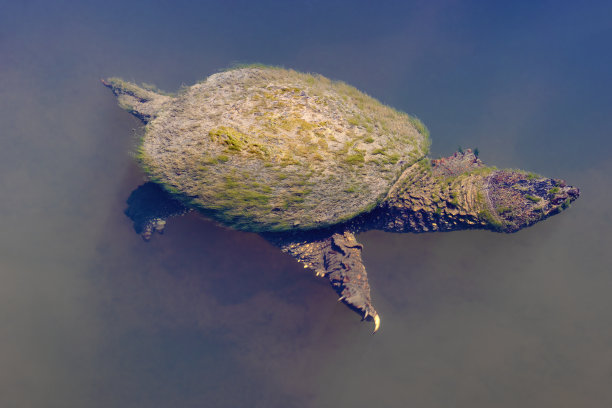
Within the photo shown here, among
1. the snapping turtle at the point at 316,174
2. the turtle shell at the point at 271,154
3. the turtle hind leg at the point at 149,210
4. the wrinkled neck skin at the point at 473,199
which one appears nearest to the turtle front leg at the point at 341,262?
the snapping turtle at the point at 316,174

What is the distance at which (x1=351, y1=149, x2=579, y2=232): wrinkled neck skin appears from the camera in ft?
13.9

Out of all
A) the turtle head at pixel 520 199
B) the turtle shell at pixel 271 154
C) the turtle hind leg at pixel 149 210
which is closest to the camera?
the turtle shell at pixel 271 154

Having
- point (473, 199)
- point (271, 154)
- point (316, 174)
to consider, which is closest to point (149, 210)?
point (271, 154)

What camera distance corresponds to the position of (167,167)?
385cm

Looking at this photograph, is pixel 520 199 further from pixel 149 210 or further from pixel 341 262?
pixel 149 210

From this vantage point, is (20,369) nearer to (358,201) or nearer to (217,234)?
(217,234)

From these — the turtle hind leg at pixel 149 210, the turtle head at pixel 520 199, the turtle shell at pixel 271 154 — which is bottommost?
the turtle hind leg at pixel 149 210

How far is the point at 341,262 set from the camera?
4383mm

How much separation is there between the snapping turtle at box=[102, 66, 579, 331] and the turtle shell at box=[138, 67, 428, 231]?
14 millimetres

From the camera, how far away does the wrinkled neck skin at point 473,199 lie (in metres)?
4.23

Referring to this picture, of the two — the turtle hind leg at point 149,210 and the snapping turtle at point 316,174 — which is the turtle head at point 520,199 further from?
the turtle hind leg at point 149,210

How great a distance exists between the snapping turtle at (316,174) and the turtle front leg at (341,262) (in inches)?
0.6

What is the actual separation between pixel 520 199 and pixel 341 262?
2.71 metres

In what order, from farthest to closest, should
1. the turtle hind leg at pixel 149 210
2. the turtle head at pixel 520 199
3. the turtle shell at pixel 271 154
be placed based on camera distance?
the turtle hind leg at pixel 149 210
the turtle head at pixel 520 199
the turtle shell at pixel 271 154
